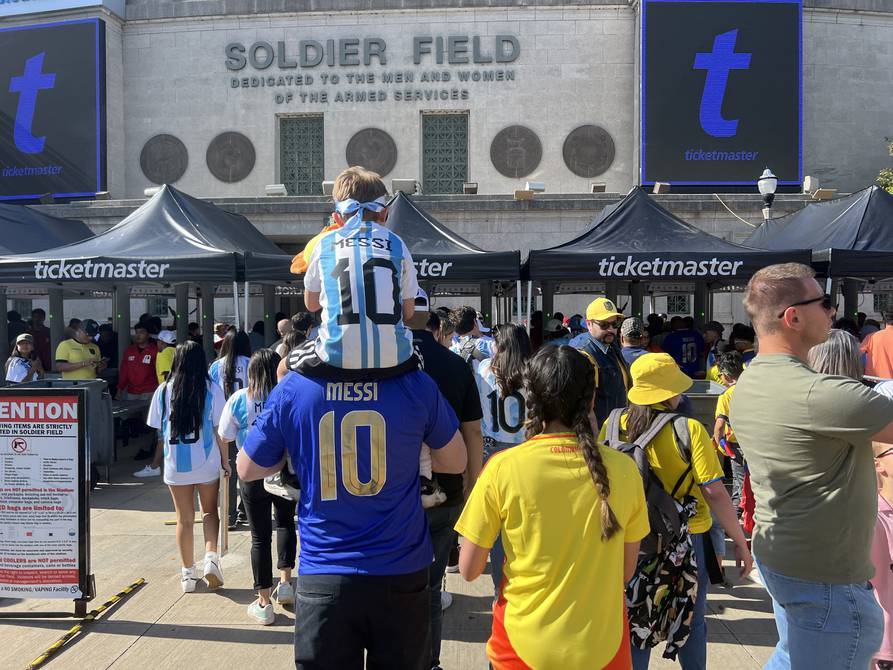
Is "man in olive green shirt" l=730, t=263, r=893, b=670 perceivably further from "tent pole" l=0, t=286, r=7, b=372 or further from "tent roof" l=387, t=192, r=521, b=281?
"tent pole" l=0, t=286, r=7, b=372

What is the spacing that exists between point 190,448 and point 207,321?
8.02 metres

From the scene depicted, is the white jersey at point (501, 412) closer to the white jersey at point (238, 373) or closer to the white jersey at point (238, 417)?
the white jersey at point (238, 417)

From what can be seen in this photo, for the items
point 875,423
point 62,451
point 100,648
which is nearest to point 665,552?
point 875,423

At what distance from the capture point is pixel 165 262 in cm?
888

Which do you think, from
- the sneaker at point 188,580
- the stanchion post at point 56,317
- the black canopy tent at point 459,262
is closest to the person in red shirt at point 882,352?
the black canopy tent at point 459,262

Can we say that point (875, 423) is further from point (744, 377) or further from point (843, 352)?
point (843, 352)

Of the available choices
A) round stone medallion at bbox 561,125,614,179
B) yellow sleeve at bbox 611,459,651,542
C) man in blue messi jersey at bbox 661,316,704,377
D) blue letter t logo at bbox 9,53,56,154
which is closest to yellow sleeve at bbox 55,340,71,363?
man in blue messi jersey at bbox 661,316,704,377

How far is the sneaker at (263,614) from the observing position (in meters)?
4.52

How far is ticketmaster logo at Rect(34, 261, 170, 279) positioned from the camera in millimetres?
8867

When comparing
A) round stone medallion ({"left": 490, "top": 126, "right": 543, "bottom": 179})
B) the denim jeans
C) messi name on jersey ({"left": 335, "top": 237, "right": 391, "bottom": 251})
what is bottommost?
the denim jeans

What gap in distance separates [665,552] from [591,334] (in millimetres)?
2566

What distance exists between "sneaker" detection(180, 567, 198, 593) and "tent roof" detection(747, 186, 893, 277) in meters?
8.13

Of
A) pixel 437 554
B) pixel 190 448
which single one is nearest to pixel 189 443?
pixel 190 448

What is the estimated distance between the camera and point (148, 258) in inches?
351
